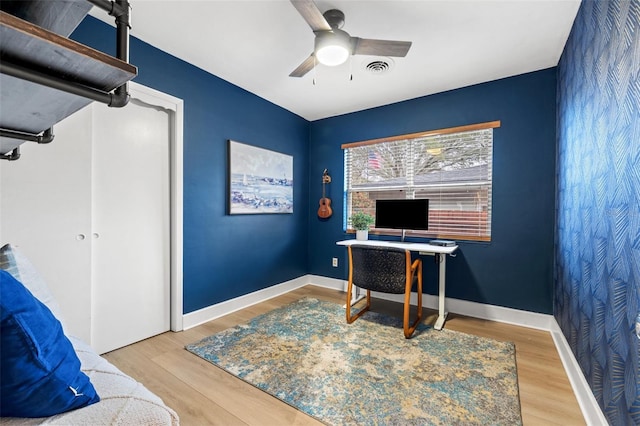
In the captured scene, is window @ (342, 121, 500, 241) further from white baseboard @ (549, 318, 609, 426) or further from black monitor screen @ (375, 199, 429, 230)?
white baseboard @ (549, 318, 609, 426)

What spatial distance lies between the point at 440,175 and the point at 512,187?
710 millimetres

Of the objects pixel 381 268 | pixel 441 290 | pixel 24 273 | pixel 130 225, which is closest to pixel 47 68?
pixel 24 273

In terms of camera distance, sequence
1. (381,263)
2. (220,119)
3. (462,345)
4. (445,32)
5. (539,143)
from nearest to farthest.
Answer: (445,32)
(462,345)
(381,263)
(539,143)
(220,119)

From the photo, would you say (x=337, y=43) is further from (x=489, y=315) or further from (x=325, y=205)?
(x=489, y=315)

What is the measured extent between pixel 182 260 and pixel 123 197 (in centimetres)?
74

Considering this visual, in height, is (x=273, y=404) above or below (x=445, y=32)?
below

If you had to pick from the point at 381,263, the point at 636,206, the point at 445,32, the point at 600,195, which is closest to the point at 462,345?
the point at 381,263

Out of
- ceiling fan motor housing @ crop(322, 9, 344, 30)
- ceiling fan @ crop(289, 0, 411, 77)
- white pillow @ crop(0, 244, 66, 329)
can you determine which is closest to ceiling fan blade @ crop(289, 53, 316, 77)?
ceiling fan @ crop(289, 0, 411, 77)

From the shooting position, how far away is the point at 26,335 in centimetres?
63

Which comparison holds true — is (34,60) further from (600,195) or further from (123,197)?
(600,195)

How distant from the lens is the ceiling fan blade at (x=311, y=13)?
1544 mm

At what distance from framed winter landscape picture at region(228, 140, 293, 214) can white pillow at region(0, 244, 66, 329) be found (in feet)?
6.31

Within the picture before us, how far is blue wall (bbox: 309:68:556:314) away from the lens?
2.67m

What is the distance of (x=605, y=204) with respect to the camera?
54.2 inches
